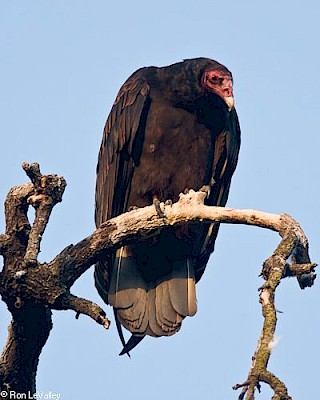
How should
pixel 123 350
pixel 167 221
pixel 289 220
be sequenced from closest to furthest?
pixel 289 220
pixel 167 221
pixel 123 350

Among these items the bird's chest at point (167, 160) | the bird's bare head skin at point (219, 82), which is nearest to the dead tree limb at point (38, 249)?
the bird's chest at point (167, 160)

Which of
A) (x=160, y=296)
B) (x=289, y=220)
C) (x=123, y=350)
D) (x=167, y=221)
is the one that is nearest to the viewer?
(x=289, y=220)

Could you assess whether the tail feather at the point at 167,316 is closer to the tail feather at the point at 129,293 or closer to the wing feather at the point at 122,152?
the tail feather at the point at 129,293

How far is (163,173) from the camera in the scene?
5734 mm

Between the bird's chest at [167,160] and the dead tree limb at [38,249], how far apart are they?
1.22 m

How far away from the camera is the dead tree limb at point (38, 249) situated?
416 centimetres

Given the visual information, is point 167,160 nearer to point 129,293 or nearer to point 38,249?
point 129,293

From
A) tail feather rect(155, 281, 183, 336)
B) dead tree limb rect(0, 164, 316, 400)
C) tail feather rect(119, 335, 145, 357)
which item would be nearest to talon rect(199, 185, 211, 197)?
tail feather rect(155, 281, 183, 336)

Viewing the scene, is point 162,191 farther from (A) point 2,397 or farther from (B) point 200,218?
(A) point 2,397

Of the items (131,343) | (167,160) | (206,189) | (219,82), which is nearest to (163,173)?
(167,160)

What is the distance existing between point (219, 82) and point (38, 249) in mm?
2069

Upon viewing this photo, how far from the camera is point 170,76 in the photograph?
6.01 m

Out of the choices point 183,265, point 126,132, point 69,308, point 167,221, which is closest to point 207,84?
point 126,132

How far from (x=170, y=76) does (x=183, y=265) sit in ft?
4.15
